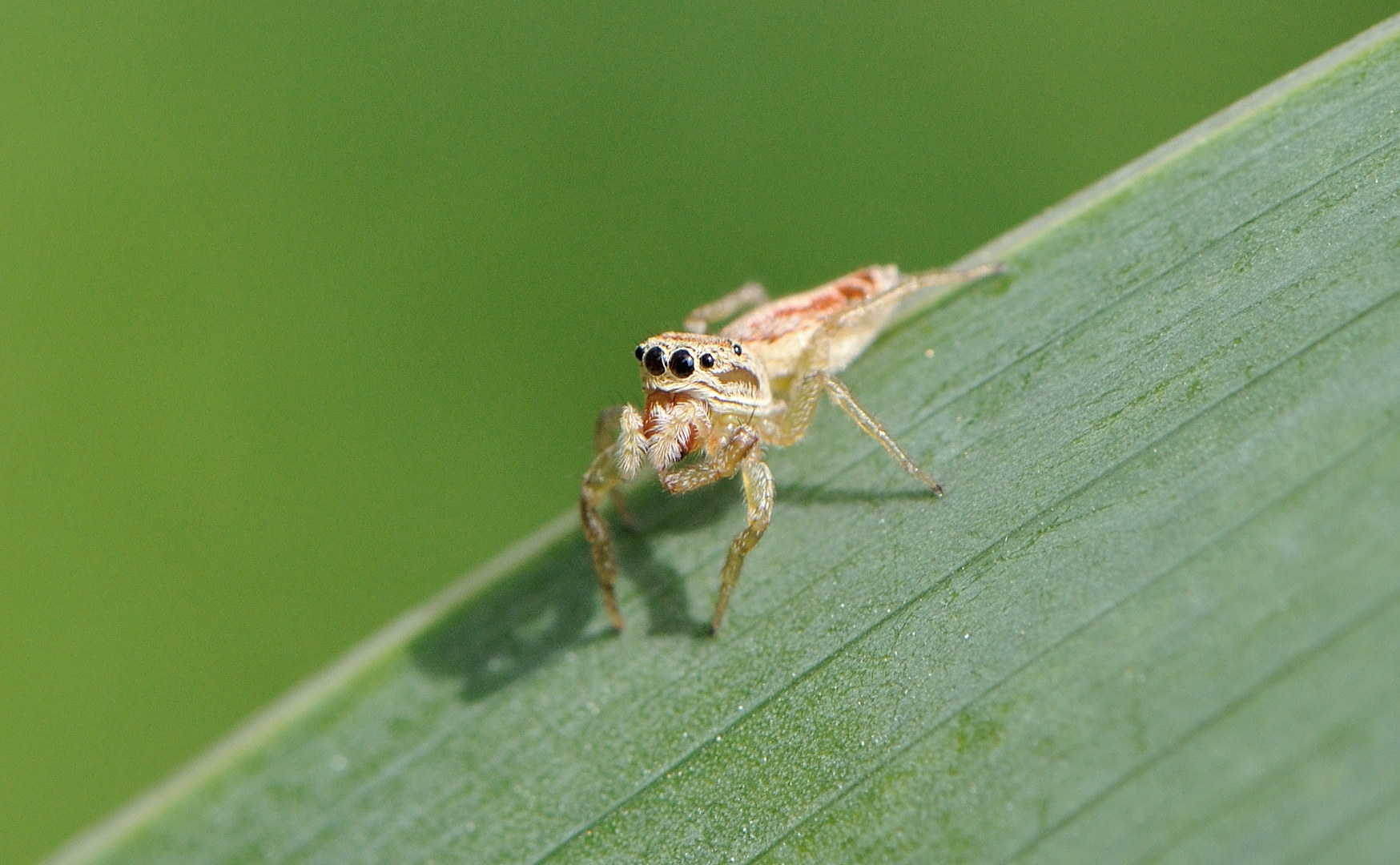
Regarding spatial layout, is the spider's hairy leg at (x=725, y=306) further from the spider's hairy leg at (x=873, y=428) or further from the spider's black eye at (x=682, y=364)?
the spider's hairy leg at (x=873, y=428)

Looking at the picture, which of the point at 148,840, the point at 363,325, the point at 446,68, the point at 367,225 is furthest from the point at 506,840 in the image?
the point at 446,68

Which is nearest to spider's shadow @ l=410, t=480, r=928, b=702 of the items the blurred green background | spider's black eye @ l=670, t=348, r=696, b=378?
spider's black eye @ l=670, t=348, r=696, b=378

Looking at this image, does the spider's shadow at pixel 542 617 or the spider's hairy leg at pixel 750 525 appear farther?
the spider's shadow at pixel 542 617

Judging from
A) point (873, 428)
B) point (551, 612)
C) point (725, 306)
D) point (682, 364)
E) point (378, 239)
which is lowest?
point (551, 612)

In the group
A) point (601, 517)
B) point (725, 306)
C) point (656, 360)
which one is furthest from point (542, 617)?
point (725, 306)

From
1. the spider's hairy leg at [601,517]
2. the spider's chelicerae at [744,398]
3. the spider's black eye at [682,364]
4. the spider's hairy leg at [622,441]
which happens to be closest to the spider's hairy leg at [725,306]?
the spider's chelicerae at [744,398]

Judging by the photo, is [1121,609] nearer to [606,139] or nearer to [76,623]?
[606,139]

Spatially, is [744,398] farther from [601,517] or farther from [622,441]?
[601,517]
